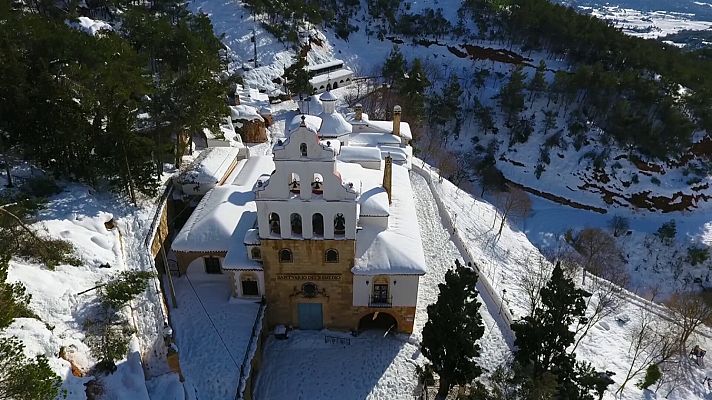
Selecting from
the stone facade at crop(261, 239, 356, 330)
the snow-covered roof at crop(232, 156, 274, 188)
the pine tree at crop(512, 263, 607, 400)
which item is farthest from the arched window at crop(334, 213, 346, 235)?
the snow-covered roof at crop(232, 156, 274, 188)

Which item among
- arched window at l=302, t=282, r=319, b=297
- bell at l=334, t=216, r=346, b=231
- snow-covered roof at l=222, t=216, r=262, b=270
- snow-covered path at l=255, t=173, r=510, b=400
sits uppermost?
bell at l=334, t=216, r=346, b=231

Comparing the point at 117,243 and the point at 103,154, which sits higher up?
the point at 103,154

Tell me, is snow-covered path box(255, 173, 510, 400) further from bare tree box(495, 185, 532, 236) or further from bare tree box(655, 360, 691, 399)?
bare tree box(495, 185, 532, 236)

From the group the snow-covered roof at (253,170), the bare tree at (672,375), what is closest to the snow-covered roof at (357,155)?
the snow-covered roof at (253,170)

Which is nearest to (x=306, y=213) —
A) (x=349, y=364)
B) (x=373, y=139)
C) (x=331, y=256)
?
(x=331, y=256)

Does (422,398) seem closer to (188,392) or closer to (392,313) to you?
(392,313)

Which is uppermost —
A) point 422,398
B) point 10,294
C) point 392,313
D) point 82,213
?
point 10,294

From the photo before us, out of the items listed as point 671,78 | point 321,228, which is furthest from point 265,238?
point 671,78
